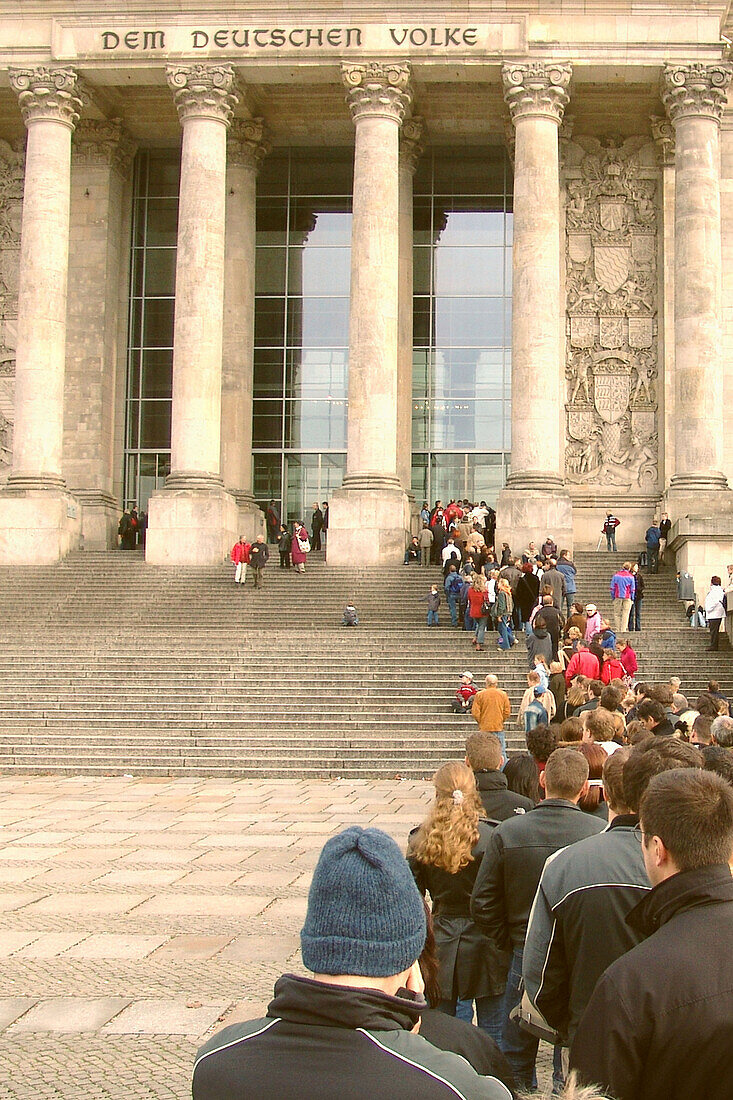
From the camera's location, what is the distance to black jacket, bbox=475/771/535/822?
244 inches

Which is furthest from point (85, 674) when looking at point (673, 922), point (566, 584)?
point (673, 922)

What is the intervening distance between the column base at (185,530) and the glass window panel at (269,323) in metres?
7.93

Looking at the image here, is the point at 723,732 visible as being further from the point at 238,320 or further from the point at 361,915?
the point at 238,320

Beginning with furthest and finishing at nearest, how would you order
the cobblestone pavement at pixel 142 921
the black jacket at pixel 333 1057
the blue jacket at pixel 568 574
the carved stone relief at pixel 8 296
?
1. the carved stone relief at pixel 8 296
2. the blue jacket at pixel 568 574
3. the cobblestone pavement at pixel 142 921
4. the black jacket at pixel 333 1057

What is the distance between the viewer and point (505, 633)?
22531mm

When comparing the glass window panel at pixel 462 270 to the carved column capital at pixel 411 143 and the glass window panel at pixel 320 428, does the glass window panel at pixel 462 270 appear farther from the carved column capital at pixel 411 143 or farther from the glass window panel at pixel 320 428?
the glass window panel at pixel 320 428

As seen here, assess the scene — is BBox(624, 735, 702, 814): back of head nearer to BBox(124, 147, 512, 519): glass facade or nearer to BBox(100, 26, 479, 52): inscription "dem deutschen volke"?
BBox(100, 26, 479, 52): inscription "dem deutschen volke"

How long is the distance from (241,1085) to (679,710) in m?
9.39

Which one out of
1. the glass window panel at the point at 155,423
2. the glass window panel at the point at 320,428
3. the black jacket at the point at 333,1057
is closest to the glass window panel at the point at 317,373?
the glass window panel at the point at 320,428

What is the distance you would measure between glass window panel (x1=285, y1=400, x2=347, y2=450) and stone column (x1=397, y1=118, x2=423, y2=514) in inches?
84.8

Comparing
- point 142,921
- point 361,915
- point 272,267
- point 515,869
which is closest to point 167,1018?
point 142,921

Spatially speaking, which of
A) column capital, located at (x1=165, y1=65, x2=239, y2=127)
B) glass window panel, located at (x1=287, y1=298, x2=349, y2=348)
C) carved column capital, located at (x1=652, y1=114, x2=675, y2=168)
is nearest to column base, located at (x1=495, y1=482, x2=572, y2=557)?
glass window panel, located at (x1=287, y1=298, x2=349, y2=348)

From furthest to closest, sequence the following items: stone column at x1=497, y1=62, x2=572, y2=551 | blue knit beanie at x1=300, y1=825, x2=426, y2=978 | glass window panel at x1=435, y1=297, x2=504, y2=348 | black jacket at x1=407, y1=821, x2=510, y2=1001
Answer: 1. glass window panel at x1=435, y1=297, x2=504, y2=348
2. stone column at x1=497, y1=62, x2=572, y2=551
3. black jacket at x1=407, y1=821, x2=510, y2=1001
4. blue knit beanie at x1=300, y1=825, x2=426, y2=978

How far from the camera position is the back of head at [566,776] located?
5281 millimetres
